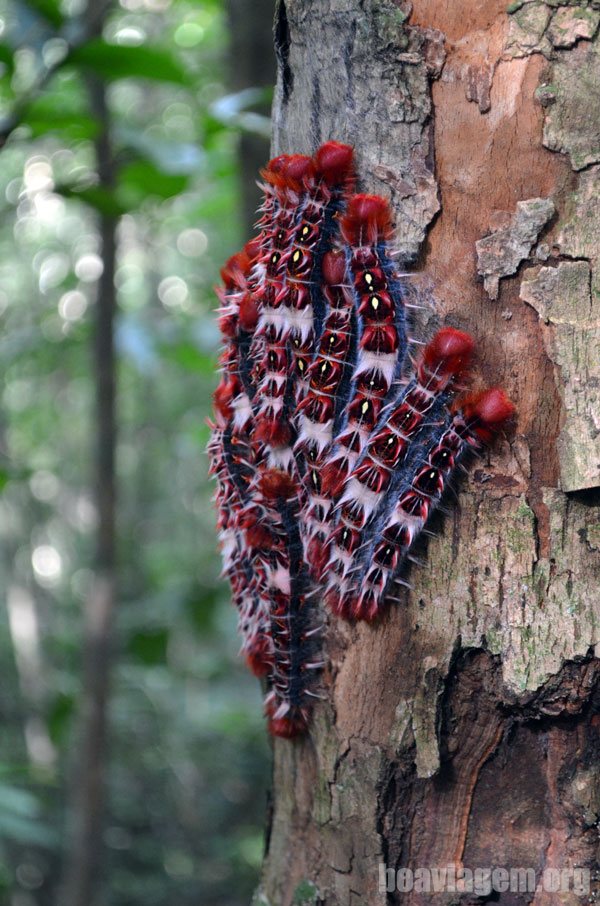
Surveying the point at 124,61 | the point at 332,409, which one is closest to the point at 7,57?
the point at 124,61

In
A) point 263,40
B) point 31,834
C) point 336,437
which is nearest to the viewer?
point 336,437

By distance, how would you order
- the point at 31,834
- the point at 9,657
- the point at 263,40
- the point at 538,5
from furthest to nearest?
the point at 9,657, the point at 263,40, the point at 31,834, the point at 538,5

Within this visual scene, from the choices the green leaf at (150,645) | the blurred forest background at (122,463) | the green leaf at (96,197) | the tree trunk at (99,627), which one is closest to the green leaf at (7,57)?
the blurred forest background at (122,463)

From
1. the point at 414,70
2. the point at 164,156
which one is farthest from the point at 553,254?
the point at 164,156

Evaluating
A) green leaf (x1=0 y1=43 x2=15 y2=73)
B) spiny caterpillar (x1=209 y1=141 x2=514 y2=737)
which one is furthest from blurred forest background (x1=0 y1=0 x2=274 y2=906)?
spiny caterpillar (x1=209 y1=141 x2=514 y2=737)

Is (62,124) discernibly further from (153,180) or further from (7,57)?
(153,180)

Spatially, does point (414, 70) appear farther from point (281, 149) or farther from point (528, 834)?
point (528, 834)
